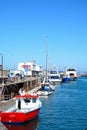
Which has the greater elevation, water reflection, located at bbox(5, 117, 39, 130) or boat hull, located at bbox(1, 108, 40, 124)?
boat hull, located at bbox(1, 108, 40, 124)

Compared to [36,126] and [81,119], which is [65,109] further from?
[36,126]

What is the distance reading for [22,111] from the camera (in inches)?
1592

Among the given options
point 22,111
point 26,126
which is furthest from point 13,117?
point 22,111

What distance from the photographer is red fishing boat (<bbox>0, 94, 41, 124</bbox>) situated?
1455 inches

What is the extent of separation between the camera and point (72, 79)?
19738 cm

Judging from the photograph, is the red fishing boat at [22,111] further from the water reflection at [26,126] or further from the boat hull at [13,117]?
the water reflection at [26,126]

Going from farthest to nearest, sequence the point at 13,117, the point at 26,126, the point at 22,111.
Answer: the point at 22,111
the point at 26,126
the point at 13,117

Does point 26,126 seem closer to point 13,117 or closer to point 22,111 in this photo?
point 13,117

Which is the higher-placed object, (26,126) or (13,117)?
(13,117)

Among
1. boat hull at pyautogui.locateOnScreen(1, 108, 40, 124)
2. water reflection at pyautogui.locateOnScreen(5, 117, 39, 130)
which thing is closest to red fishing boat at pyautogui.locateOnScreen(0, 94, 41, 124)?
boat hull at pyautogui.locateOnScreen(1, 108, 40, 124)

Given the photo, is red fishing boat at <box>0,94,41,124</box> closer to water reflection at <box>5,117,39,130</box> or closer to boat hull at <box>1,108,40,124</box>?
boat hull at <box>1,108,40,124</box>

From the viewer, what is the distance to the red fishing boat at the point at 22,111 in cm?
3697

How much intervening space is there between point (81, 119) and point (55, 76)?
104 metres

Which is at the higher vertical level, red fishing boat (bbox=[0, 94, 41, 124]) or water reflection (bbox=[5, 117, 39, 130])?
red fishing boat (bbox=[0, 94, 41, 124])
